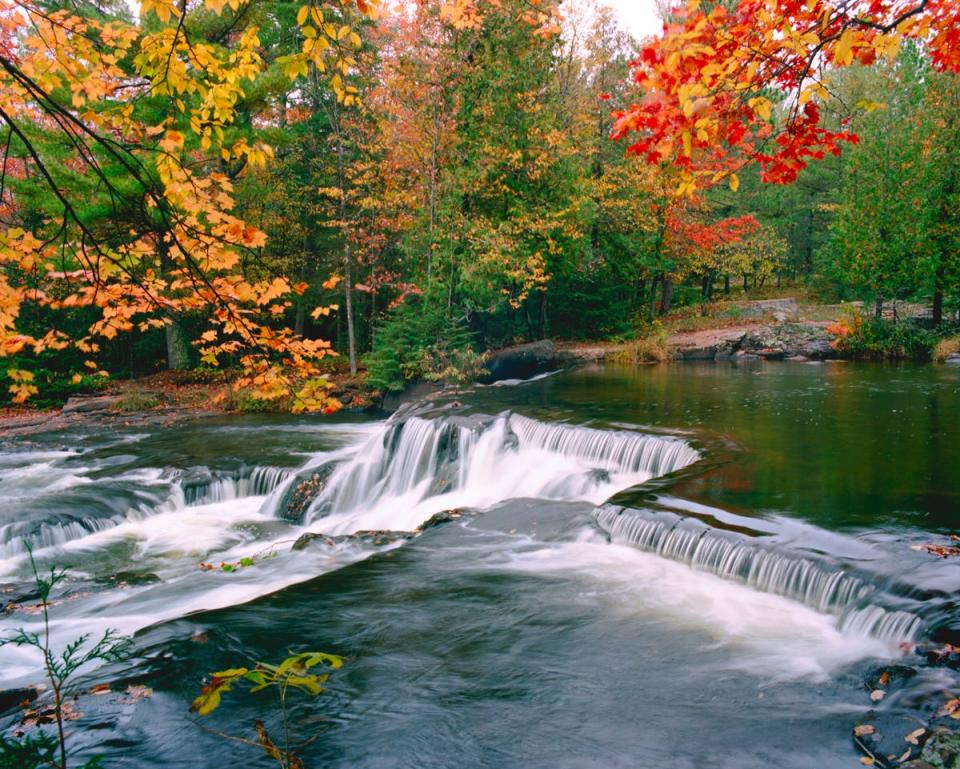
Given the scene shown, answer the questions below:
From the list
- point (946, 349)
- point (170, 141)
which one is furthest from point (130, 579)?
point (946, 349)

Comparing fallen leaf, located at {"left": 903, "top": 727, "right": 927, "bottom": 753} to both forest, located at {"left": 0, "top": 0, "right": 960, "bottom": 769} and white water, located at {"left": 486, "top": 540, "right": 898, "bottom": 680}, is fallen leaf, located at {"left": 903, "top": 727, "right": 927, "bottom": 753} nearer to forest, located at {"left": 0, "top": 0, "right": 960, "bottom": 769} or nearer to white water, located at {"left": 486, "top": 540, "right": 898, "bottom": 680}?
forest, located at {"left": 0, "top": 0, "right": 960, "bottom": 769}

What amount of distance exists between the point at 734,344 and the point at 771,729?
19584 mm

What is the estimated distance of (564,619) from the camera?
6312 millimetres

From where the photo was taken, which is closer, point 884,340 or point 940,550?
point 940,550

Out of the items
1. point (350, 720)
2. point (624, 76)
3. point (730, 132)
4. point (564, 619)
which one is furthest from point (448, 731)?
point (624, 76)

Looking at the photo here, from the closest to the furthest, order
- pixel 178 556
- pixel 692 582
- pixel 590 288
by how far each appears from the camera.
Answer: pixel 692 582
pixel 178 556
pixel 590 288

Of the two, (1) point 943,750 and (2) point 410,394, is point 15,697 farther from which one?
(2) point 410,394

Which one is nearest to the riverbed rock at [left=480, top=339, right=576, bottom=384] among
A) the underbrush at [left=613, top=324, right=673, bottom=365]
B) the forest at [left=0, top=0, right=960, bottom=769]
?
the forest at [left=0, top=0, right=960, bottom=769]

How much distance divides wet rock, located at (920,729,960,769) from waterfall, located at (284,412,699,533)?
18.5ft

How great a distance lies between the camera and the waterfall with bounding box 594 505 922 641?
5.53 m

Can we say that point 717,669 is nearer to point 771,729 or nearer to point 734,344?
point 771,729

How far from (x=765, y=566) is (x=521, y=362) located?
14.1m

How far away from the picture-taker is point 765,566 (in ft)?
21.5

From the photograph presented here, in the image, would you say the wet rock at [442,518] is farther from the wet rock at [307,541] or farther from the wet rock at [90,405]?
the wet rock at [90,405]
